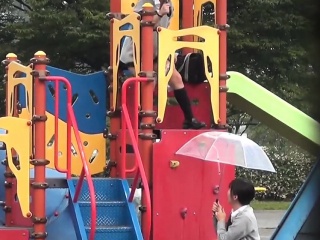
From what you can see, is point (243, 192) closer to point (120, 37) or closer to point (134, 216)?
point (134, 216)

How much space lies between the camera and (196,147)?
732cm

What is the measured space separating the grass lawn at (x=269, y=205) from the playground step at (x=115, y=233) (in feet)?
45.9

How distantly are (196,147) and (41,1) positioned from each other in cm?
1450

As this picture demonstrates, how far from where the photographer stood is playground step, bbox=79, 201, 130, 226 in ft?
24.6

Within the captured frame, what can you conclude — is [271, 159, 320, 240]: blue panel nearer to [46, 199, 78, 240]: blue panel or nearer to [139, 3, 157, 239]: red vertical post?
[139, 3, 157, 239]: red vertical post

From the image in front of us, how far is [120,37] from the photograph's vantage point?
26.7 ft

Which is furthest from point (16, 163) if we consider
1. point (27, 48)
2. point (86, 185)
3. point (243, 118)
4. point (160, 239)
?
point (243, 118)

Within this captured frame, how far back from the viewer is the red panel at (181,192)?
7.48 m

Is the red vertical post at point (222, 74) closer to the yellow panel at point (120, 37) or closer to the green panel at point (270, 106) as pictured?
the yellow panel at point (120, 37)

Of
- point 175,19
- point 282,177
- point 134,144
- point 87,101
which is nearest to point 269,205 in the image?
point 282,177

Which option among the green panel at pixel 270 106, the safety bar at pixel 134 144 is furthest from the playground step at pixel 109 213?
the green panel at pixel 270 106

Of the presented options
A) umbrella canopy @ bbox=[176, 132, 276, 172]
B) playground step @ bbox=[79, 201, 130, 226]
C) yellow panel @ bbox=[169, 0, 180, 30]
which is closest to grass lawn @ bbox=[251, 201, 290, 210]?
yellow panel @ bbox=[169, 0, 180, 30]

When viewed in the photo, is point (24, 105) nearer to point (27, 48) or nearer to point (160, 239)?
point (160, 239)

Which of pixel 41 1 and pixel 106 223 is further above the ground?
pixel 41 1
